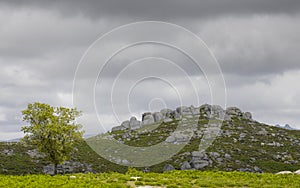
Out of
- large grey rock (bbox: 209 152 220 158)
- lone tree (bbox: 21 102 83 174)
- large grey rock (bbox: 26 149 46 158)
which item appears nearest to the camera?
lone tree (bbox: 21 102 83 174)

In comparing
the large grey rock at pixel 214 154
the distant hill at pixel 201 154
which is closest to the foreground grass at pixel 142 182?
the distant hill at pixel 201 154

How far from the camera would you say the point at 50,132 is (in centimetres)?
7738

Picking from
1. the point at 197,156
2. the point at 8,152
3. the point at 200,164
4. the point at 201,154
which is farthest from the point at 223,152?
the point at 8,152

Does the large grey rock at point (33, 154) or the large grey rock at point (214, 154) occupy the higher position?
the large grey rock at point (33, 154)

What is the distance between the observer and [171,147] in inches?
6939

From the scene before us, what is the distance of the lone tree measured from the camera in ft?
254

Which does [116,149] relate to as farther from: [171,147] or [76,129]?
[76,129]

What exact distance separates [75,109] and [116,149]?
9643 centimetres

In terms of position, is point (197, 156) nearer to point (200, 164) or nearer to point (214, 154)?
point (200, 164)

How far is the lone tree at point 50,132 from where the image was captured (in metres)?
77.3

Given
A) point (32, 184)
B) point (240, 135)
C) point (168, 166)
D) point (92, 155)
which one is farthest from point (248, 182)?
point (240, 135)

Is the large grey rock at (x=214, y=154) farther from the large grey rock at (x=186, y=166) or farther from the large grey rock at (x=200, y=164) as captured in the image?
the large grey rock at (x=186, y=166)

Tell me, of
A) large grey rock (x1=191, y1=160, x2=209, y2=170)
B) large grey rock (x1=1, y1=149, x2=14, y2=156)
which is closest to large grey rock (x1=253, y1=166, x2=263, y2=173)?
large grey rock (x1=191, y1=160, x2=209, y2=170)

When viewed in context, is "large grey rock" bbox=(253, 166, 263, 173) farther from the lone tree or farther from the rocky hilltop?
the lone tree
